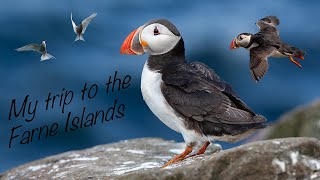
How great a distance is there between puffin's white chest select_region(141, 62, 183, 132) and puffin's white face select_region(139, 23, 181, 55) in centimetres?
29

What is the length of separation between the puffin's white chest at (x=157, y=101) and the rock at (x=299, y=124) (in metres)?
5.65

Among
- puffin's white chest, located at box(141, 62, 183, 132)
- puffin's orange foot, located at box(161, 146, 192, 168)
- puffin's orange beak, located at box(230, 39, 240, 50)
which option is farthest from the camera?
puffin's orange foot, located at box(161, 146, 192, 168)

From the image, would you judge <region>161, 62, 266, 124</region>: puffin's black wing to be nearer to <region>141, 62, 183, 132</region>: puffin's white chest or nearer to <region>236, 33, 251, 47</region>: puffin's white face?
<region>141, 62, 183, 132</region>: puffin's white chest

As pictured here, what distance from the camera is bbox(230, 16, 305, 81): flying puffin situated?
6.18 metres

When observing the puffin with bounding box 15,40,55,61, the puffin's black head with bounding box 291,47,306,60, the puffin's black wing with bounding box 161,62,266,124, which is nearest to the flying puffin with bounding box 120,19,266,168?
the puffin's black wing with bounding box 161,62,266,124

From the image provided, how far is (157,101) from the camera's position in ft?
23.0

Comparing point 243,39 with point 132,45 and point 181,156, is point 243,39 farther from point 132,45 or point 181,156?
point 181,156

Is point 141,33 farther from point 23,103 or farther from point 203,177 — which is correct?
point 23,103

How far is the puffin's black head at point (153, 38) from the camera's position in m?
7.03

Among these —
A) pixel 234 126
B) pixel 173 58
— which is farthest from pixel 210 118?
pixel 173 58

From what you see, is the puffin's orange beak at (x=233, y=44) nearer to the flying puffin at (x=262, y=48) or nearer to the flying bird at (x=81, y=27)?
the flying puffin at (x=262, y=48)

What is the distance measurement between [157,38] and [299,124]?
6384 millimetres

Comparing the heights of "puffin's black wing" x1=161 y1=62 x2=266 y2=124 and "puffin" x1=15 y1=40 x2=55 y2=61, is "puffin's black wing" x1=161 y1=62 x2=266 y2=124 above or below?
below

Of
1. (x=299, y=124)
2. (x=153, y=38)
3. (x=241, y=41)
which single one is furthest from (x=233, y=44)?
(x=299, y=124)
